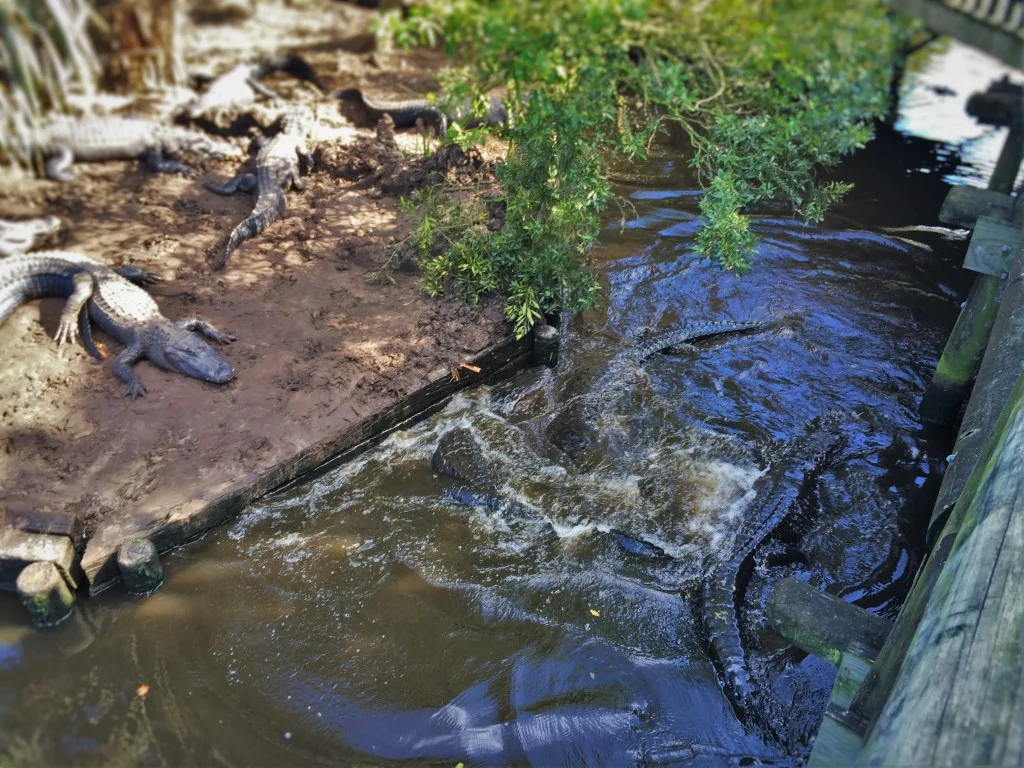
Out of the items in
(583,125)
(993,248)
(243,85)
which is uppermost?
(583,125)

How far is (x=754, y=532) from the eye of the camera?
13.3ft

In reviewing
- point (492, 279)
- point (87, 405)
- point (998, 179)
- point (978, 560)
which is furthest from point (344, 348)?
point (998, 179)

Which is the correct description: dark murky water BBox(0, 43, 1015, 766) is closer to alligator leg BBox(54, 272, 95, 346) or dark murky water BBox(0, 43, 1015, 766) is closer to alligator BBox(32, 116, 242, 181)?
alligator leg BBox(54, 272, 95, 346)

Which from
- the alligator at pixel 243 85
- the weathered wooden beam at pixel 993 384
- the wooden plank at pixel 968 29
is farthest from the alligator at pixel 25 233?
the wooden plank at pixel 968 29

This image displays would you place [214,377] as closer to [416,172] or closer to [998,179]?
[416,172]

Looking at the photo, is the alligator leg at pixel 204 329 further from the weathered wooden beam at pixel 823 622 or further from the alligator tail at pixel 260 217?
the weathered wooden beam at pixel 823 622

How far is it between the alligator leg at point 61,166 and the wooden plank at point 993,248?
8078mm

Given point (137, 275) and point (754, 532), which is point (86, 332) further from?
point (754, 532)

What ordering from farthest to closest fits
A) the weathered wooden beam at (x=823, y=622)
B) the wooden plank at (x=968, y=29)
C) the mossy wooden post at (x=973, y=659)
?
the wooden plank at (x=968, y=29)
the weathered wooden beam at (x=823, y=622)
the mossy wooden post at (x=973, y=659)

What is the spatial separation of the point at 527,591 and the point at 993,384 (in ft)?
8.47

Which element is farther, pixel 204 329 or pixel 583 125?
pixel 204 329

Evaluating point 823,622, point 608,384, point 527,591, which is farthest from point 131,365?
point 823,622

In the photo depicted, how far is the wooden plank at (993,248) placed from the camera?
4469 millimetres

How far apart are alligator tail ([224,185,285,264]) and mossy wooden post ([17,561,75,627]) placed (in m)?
3.11
